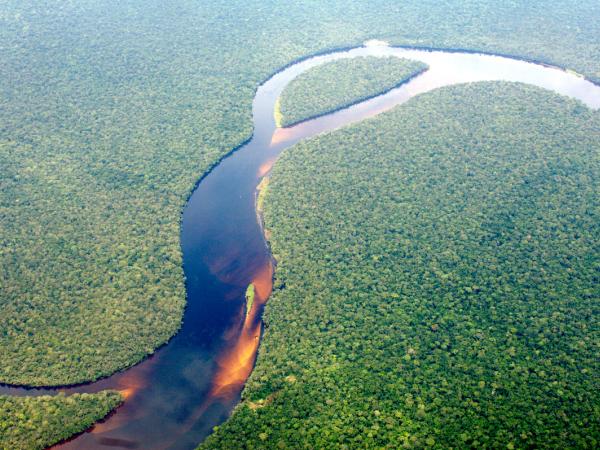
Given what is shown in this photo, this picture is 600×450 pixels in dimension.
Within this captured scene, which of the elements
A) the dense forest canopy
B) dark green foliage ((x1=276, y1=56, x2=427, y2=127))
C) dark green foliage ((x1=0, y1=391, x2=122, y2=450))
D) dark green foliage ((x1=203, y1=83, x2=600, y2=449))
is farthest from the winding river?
dark green foliage ((x1=203, y1=83, x2=600, y2=449))

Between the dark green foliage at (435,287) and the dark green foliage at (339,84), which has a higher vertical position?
the dark green foliage at (339,84)

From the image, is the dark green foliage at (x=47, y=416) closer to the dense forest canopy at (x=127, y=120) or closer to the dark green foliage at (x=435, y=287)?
the dense forest canopy at (x=127, y=120)

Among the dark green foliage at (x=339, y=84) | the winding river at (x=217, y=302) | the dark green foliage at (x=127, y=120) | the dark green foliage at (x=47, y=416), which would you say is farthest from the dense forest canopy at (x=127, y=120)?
the dark green foliage at (x=339, y=84)

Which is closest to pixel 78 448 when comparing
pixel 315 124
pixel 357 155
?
pixel 357 155

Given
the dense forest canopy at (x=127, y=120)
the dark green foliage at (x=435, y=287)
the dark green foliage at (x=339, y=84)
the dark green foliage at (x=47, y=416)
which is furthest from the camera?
the dark green foliage at (x=339, y=84)

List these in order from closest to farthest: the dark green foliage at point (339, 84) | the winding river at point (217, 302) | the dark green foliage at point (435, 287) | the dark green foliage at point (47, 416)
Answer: the dark green foliage at point (435, 287), the dark green foliage at point (47, 416), the winding river at point (217, 302), the dark green foliage at point (339, 84)

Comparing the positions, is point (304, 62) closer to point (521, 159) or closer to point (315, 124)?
point (315, 124)
